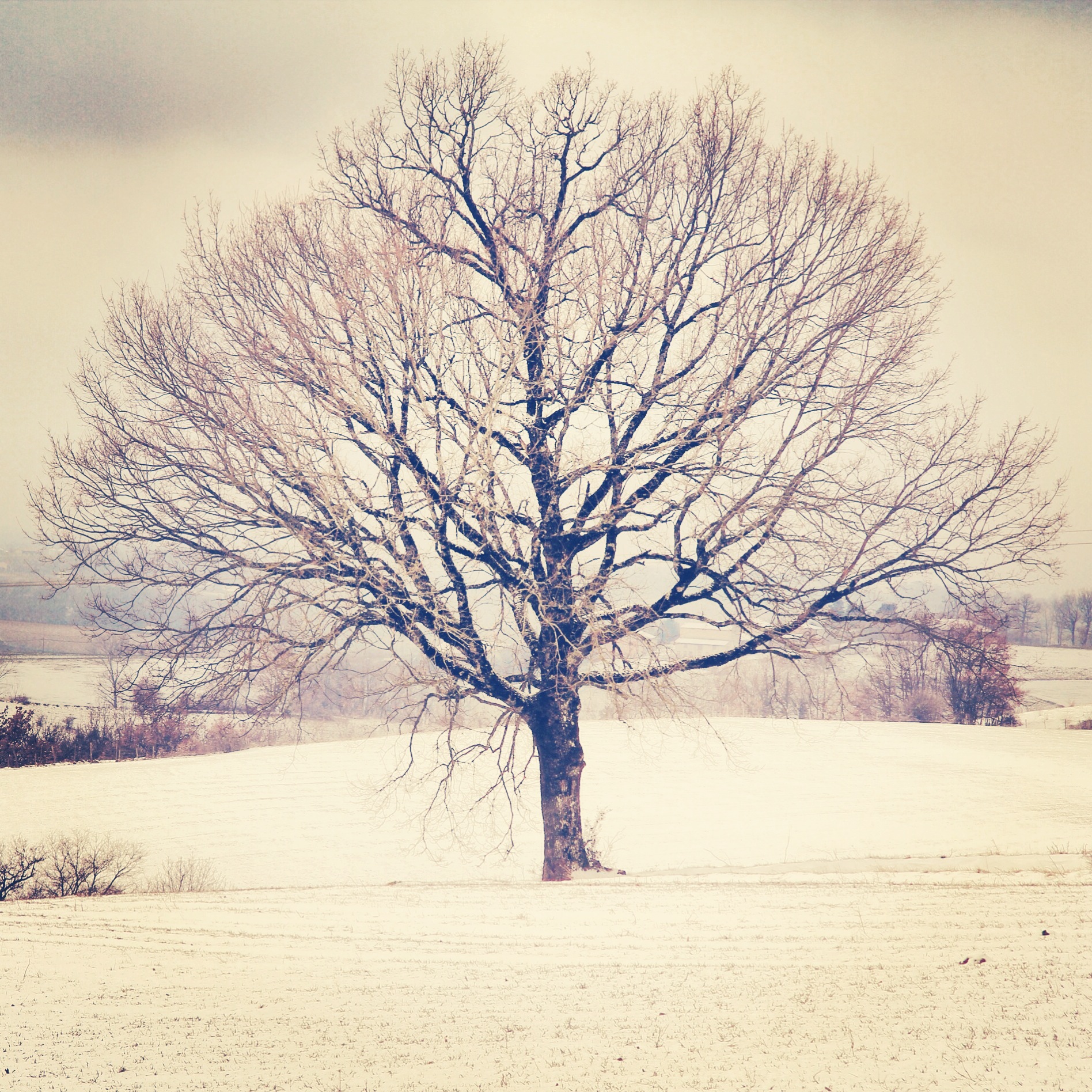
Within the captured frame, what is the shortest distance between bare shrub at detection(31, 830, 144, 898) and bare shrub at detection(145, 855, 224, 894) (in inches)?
12.9

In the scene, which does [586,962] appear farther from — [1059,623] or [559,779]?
[1059,623]

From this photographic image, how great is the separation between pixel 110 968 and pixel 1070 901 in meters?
7.23

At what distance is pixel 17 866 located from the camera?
7891mm

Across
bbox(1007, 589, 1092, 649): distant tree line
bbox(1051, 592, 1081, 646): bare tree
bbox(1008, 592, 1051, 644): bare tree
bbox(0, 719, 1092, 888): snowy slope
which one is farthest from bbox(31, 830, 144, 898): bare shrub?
bbox(1051, 592, 1081, 646): bare tree

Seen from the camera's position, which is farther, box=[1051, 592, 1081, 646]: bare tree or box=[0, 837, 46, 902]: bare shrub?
box=[1051, 592, 1081, 646]: bare tree

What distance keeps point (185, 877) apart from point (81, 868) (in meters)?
1.06

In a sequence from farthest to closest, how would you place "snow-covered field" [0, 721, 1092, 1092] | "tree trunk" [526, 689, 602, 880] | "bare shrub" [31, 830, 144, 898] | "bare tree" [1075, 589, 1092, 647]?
"bare tree" [1075, 589, 1092, 647] < "bare shrub" [31, 830, 144, 898] < "tree trunk" [526, 689, 602, 880] < "snow-covered field" [0, 721, 1092, 1092]

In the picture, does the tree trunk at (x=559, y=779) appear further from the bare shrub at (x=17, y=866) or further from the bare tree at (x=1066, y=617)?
the bare tree at (x=1066, y=617)

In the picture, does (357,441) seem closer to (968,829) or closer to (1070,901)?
(1070,901)

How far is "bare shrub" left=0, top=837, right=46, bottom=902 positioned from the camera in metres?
7.66

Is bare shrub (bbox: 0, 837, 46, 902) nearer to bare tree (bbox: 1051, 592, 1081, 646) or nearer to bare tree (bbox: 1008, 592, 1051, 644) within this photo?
bare tree (bbox: 1008, 592, 1051, 644)

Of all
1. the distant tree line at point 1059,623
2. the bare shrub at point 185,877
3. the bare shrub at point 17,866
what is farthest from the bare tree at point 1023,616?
the bare shrub at point 17,866

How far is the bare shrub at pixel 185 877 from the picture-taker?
822 cm

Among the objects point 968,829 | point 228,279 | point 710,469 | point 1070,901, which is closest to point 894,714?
point 968,829
